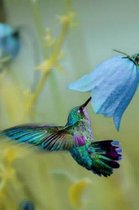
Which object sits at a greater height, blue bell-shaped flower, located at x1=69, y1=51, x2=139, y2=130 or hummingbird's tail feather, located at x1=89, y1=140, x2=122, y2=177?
blue bell-shaped flower, located at x1=69, y1=51, x2=139, y2=130

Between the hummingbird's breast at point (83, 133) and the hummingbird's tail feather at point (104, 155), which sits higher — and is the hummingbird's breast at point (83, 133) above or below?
above

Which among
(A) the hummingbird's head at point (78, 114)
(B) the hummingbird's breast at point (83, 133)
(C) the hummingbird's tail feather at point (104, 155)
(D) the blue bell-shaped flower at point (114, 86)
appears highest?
(D) the blue bell-shaped flower at point (114, 86)

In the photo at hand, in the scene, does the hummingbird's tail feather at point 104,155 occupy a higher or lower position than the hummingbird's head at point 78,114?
lower

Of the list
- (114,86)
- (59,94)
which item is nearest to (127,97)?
(114,86)

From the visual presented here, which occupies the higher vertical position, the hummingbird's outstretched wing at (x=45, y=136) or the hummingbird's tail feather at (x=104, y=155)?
the hummingbird's outstretched wing at (x=45, y=136)

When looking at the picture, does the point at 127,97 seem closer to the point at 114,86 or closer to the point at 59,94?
the point at 114,86

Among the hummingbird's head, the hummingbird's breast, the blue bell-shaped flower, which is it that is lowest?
the hummingbird's breast

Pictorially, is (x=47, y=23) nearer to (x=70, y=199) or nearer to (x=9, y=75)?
(x=9, y=75)
